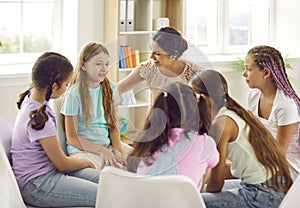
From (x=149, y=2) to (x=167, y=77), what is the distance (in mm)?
2773

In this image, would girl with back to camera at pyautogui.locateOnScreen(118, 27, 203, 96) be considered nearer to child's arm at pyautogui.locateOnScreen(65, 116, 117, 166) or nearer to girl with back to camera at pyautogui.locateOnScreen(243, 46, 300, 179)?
child's arm at pyautogui.locateOnScreen(65, 116, 117, 166)

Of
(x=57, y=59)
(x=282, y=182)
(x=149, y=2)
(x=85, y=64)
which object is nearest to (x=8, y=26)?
(x=149, y=2)

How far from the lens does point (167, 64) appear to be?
5.81 feet

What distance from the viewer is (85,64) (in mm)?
1862

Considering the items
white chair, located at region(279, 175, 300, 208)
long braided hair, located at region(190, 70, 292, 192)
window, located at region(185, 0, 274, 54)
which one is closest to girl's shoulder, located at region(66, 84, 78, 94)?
long braided hair, located at region(190, 70, 292, 192)

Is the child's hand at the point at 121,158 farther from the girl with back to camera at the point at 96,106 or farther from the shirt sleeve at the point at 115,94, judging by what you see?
the shirt sleeve at the point at 115,94

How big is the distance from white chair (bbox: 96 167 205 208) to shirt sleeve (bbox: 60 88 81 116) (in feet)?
1.10

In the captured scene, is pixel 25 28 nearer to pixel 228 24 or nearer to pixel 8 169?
pixel 228 24

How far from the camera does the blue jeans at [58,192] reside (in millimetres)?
2045

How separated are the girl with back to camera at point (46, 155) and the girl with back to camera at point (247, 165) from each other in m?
0.47

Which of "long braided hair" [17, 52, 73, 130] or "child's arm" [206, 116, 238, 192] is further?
"long braided hair" [17, 52, 73, 130]

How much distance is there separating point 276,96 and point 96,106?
0.91 meters

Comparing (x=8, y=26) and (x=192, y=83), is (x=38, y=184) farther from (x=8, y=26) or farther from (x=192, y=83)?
(x=8, y=26)

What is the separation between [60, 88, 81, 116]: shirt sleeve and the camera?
6.26 ft
